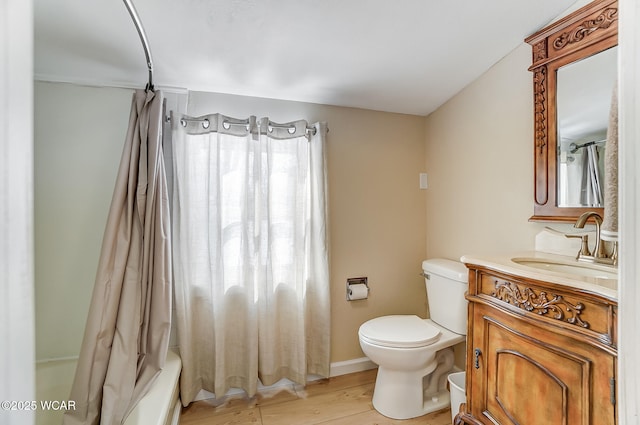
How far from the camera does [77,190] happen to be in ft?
4.79

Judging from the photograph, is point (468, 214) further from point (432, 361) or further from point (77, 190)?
point (77, 190)

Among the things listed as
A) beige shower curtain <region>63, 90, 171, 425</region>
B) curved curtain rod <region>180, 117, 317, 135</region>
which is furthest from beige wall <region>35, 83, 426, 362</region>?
beige shower curtain <region>63, 90, 171, 425</region>

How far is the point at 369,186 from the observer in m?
2.10

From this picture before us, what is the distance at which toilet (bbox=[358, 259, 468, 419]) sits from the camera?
1.58 m

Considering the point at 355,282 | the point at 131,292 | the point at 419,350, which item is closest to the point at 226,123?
the point at 131,292

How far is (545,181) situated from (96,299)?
215 cm

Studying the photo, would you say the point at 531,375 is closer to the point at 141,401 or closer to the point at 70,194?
the point at 141,401

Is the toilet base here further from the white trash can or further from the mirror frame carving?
the mirror frame carving

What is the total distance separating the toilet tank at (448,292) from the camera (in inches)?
65.9

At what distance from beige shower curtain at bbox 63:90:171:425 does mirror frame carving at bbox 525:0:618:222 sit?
1.89 m

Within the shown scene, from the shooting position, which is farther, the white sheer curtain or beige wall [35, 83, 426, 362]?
the white sheer curtain

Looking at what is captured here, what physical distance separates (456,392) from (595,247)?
999mm

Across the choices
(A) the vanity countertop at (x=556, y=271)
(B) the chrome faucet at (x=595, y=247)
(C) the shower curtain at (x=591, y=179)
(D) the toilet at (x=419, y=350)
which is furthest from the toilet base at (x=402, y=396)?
(C) the shower curtain at (x=591, y=179)

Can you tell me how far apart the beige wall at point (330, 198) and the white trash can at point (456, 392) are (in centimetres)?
61
